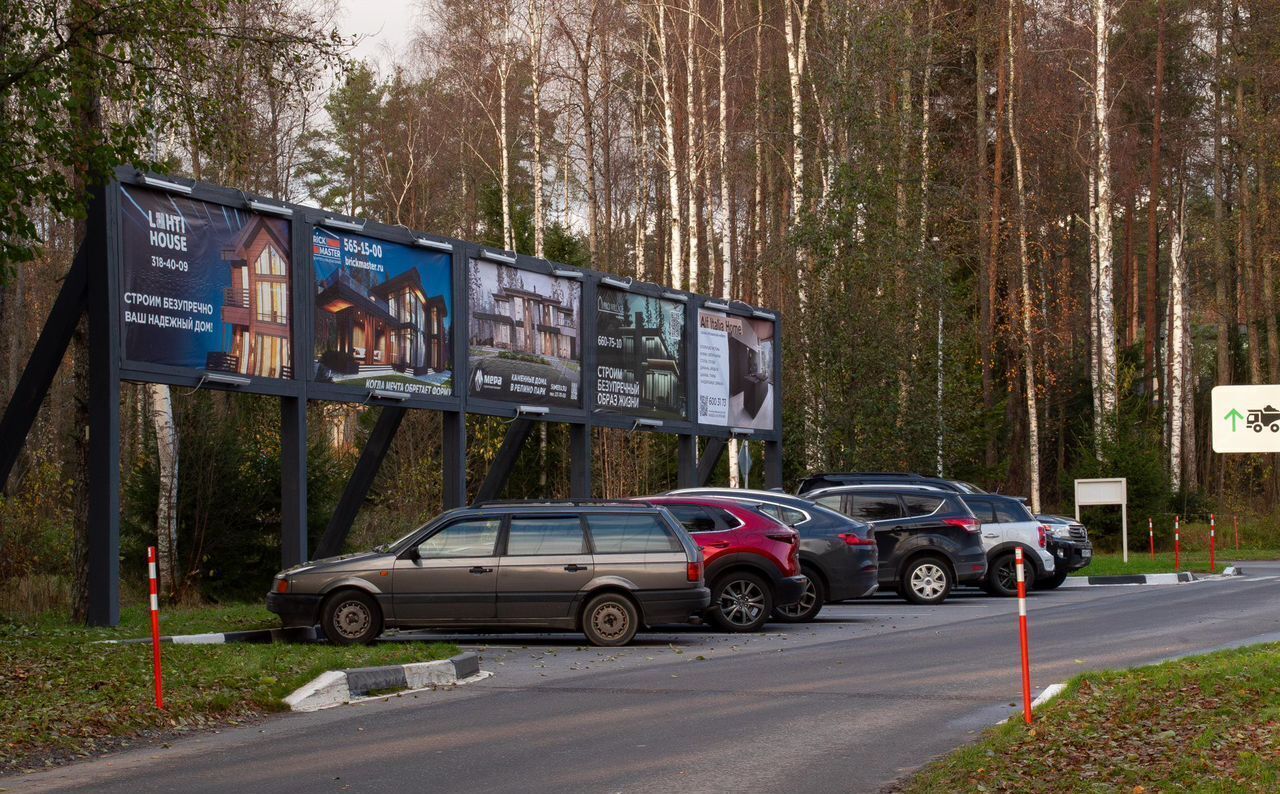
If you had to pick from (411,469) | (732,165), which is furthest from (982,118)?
(411,469)

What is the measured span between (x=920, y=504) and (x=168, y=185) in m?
12.5

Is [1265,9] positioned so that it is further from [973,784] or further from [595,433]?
[973,784]

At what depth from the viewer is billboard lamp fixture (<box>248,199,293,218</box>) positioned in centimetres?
2039

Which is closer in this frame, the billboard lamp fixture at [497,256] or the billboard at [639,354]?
the billboard lamp fixture at [497,256]

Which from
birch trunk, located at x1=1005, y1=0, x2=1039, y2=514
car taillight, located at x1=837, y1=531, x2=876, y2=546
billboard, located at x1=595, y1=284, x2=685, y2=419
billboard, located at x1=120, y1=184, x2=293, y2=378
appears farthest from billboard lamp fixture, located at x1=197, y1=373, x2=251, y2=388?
birch trunk, located at x1=1005, y1=0, x2=1039, y2=514

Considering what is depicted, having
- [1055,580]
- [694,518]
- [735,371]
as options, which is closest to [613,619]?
[694,518]

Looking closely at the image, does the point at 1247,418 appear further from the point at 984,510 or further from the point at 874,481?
the point at 874,481

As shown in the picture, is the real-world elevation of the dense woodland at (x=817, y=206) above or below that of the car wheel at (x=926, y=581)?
above

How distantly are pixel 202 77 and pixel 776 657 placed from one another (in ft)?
28.0

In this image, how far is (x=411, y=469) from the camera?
35.7m

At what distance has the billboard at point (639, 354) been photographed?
92.1 ft

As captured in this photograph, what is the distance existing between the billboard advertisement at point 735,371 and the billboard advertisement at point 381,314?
26.8 ft

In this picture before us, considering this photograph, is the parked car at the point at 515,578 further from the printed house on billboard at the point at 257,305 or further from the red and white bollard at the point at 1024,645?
the red and white bollard at the point at 1024,645

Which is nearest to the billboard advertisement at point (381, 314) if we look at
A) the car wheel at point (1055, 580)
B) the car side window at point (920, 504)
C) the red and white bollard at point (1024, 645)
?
the car side window at point (920, 504)
